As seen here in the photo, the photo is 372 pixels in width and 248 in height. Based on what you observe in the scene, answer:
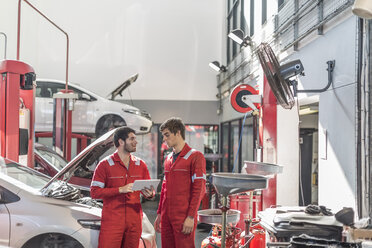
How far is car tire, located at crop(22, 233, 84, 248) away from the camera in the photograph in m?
3.92

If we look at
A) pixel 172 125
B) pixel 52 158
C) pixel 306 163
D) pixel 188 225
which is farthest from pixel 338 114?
pixel 52 158

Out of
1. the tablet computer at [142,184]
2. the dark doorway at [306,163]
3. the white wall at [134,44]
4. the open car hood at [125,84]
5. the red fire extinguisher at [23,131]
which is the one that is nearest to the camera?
the tablet computer at [142,184]

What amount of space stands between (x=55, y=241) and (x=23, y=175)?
1137mm

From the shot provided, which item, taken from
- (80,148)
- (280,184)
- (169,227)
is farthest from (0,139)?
(80,148)

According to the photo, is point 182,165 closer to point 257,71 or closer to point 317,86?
point 317,86

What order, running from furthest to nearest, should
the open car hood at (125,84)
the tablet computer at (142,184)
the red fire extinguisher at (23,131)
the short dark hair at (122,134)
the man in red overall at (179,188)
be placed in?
the open car hood at (125,84), the red fire extinguisher at (23,131), the short dark hair at (122,134), the man in red overall at (179,188), the tablet computer at (142,184)

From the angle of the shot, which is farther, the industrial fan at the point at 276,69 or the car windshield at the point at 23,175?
the car windshield at the point at 23,175

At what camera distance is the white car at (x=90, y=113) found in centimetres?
978

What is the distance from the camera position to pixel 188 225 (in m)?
3.45

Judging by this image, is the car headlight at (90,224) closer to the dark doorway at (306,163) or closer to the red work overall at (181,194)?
the red work overall at (181,194)

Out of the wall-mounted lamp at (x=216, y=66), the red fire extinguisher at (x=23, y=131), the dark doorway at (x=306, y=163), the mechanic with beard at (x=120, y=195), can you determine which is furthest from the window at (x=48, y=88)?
the mechanic with beard at (x=120, y=195)

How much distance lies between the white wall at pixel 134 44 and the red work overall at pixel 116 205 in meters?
8.91

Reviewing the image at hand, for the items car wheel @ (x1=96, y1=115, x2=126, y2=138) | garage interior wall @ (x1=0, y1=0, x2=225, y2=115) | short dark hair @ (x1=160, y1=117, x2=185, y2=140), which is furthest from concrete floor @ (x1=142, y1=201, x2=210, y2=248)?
garage interior wall @ (x1=0, y1=0, x2=225, y2=115)

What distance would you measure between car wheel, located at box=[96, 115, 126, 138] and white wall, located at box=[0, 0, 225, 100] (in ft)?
8.88
